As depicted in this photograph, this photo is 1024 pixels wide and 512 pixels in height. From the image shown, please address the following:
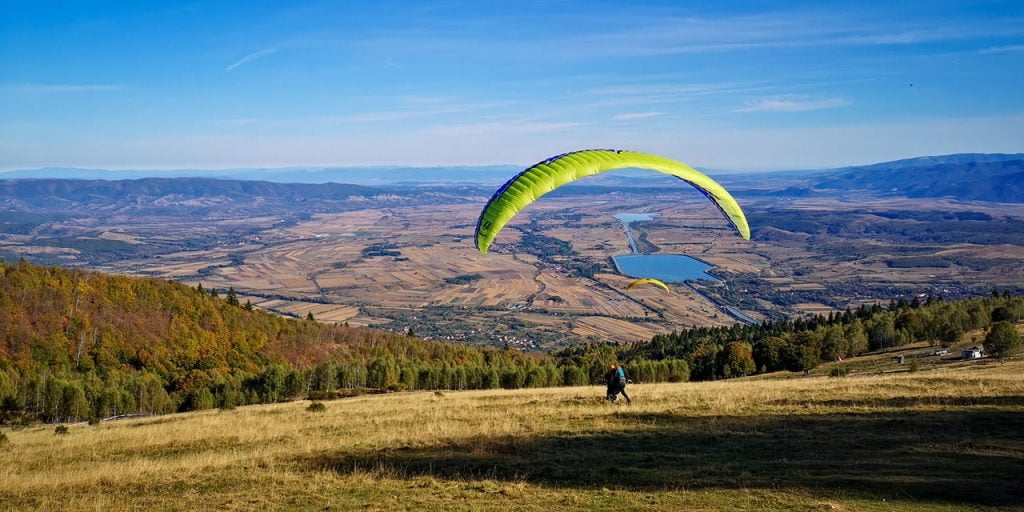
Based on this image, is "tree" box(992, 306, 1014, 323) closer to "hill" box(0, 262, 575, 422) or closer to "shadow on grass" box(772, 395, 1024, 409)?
"hill" box(0, 262, 575, 422)

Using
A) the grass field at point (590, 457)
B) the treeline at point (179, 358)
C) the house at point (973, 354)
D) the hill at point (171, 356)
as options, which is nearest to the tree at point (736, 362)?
the treeline at point (179, 358)

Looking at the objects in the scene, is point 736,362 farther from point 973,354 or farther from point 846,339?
point 973,354

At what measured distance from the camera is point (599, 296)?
145 metres

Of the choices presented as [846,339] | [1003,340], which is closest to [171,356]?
[846,339]

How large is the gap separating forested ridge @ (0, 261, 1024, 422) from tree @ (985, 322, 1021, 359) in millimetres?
7200

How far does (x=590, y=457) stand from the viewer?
1333 centimetres

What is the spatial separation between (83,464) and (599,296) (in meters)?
133

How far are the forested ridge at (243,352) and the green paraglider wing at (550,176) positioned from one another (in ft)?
74.9

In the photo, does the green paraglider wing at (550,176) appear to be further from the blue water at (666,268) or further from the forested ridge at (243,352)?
the blue water at (666,268)

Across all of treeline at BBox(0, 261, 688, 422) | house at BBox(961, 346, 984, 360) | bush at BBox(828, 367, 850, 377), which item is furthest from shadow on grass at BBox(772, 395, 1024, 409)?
house at BBox(961, 346, 984, 360)

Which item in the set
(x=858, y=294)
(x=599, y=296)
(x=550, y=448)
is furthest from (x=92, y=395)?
(x=858, y=294)

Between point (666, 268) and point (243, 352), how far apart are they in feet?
413

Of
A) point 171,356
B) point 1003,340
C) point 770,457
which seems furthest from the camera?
point 171,356

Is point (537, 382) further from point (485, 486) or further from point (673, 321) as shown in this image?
point (673, 321)
